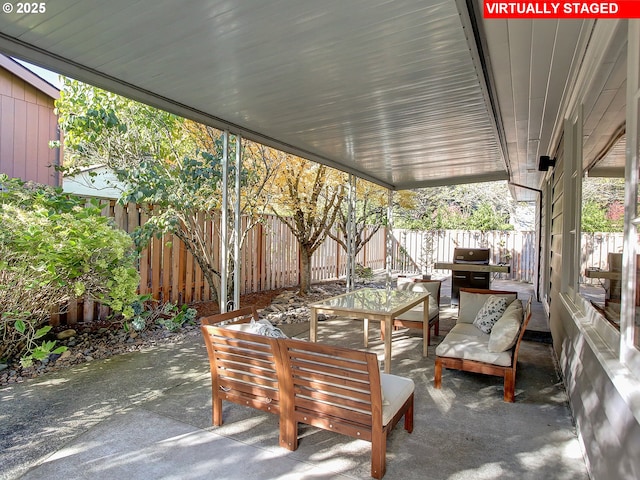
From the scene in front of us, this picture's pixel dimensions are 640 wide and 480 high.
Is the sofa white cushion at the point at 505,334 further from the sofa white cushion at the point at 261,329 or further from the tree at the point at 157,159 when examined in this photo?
the tree at the point at 157,159

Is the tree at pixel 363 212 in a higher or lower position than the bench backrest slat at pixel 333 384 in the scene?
higher

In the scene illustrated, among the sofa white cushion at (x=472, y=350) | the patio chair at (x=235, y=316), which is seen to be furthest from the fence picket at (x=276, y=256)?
the patio chair at (x=235, y=316)

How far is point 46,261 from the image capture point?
11.5ft

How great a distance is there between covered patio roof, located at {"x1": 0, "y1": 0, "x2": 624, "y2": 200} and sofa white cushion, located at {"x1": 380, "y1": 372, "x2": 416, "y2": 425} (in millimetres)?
2033

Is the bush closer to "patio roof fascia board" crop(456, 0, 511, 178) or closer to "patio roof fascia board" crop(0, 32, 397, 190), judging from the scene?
"patio roof fascia board" crop(0, 32, 397, 190)

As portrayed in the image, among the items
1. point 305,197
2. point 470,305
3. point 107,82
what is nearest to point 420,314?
point 470,305

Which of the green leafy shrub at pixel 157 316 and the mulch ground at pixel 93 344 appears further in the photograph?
the green leafy shrub at pixel 157 316

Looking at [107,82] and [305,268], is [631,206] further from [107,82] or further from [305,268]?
[305,268]

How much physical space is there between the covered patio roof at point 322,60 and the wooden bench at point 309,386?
185 centimetres

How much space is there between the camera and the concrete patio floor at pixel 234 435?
2.18m

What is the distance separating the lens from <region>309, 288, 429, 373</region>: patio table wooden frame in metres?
3.73

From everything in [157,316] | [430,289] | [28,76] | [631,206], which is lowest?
[157,316]

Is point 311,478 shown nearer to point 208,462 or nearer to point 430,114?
point 208,462

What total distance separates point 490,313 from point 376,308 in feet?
4.12
